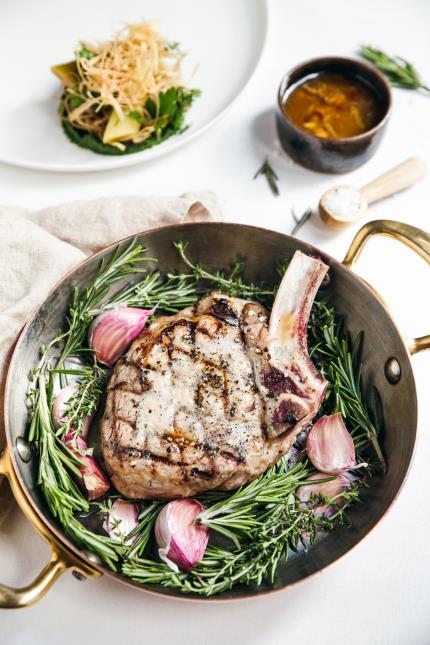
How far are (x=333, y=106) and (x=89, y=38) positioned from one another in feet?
3.28

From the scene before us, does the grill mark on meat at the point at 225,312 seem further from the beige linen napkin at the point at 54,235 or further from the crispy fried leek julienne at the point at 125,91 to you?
the crispy fried leek julienne at the point at 125,91

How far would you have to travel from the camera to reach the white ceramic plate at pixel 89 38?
226 cm

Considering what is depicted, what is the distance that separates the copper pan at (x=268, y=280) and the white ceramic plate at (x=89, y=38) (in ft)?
1.83

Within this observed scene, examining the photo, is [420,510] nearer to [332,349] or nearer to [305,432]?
[305,432]

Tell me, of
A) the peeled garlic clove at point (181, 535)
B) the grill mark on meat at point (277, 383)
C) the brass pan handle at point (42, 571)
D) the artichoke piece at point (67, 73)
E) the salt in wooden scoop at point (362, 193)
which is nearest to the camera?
the brass pan handle at point (42, 571)

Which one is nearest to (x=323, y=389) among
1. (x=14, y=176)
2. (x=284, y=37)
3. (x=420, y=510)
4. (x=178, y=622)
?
(x=420, y=510)

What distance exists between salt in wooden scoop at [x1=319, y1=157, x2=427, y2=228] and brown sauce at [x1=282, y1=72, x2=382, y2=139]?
0.60ft

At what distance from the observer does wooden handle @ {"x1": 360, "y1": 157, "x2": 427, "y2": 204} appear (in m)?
2.08

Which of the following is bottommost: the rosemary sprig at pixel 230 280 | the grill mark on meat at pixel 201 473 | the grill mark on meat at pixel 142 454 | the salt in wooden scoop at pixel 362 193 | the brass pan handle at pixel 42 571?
the brass pan handle at pixel 42 571

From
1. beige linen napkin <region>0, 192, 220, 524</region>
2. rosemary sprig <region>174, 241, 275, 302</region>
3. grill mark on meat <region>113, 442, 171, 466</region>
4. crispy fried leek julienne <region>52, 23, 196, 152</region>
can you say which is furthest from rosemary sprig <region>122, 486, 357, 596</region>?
crispy fried leek julienne <region>52, 23, 196, 152</region>

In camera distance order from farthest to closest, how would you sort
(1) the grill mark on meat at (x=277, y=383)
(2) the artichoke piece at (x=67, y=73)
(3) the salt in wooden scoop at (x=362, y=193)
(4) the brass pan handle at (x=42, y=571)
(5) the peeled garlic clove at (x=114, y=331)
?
(2) the artichoke piece at (x=67, y=73), (3) the salt in wooden scoop at (x=362, y=193), (5) the peeled garlic clove at (x=114, y=331), (1) the grill mark on meat at (x=277, y=383), (4) the brass pan handle at (x=42, y=571)

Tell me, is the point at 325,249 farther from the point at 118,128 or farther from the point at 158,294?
the point at 118,128

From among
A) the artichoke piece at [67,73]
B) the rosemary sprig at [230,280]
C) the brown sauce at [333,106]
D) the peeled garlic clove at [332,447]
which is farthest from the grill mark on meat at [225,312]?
the artichoke piece at [67,73]

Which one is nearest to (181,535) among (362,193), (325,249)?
(325,249)
